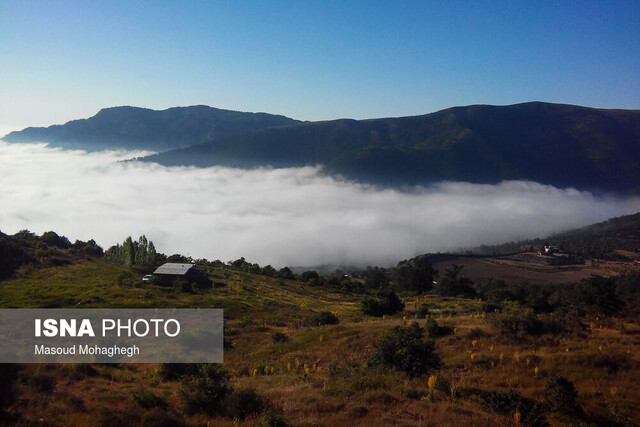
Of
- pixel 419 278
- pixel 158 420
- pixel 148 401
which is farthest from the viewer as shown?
pixel 419 278

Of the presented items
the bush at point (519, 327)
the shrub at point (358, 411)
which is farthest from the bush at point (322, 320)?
the shrub at point (358, 411)

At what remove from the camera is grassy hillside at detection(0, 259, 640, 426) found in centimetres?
1070

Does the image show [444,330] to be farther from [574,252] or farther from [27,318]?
[574,252]

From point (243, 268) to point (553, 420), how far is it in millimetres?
67374

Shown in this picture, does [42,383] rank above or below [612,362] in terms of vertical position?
above

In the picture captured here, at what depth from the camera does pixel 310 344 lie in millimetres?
21938

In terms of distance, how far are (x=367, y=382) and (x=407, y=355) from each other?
2.52m

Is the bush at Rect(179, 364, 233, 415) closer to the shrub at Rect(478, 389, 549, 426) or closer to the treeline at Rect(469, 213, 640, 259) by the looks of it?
the shrub at Rect(478, 389, 549, 426)

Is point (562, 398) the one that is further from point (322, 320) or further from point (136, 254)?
point (136, 254)

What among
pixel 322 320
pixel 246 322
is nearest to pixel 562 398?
pixel 322 320

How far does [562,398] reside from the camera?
11211mm

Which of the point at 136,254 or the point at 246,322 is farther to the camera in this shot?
the point at 136,254

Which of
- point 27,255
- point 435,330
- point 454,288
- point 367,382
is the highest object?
point 27,255

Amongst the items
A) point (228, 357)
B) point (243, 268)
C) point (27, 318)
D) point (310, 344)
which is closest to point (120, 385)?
point (228, 357)
